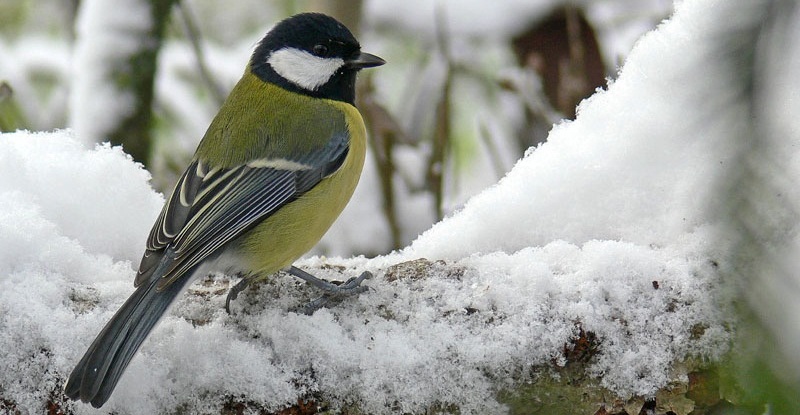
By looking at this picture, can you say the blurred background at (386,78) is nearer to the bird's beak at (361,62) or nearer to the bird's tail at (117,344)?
the bird's beak at (361,62)

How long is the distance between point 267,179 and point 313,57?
559 millimetres

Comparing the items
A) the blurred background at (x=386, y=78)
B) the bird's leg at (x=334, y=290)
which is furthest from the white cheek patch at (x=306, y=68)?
the bird's leg at (x=334, y=290)

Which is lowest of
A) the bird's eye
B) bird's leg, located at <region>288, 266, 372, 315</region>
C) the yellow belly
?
bird's leg, located at <region>288, 266, 372, 315</region>

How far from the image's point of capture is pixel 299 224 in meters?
2.17

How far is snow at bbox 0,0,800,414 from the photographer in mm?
1513

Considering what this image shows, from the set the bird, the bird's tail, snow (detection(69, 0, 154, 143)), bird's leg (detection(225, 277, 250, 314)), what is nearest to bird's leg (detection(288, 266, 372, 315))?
the bird

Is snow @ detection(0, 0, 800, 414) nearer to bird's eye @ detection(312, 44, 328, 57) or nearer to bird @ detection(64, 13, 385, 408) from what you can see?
bird @ detection(64, 13, 385, 408)

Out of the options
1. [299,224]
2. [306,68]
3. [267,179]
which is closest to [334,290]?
[299,224]

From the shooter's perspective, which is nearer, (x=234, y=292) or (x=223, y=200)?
(x=234, y=292)

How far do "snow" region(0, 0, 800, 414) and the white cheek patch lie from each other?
2.61ft

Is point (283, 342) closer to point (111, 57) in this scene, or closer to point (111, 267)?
point (111, 267)

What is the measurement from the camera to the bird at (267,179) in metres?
1.82

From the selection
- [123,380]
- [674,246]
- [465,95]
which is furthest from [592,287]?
[465,95]

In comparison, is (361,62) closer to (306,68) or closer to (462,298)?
(306,68)
